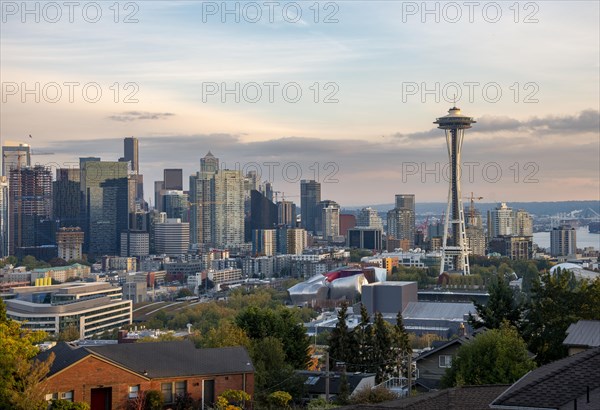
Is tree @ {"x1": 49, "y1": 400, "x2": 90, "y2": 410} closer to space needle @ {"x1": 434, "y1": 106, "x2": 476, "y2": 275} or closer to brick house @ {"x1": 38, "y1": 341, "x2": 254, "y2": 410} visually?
brick house @ {"x1": 38, "y1": 341, "x2": 254, "y2": 410}

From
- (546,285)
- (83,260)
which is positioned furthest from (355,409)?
(83,260)

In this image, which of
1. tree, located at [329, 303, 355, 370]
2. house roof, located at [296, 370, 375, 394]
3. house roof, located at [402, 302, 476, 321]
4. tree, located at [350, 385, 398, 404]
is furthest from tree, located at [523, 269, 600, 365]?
house roof, located at [402, 302, 476, 321]

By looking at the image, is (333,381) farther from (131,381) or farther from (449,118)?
(449,118)

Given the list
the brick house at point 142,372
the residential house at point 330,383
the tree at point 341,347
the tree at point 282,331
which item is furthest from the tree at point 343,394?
the tree at point 341,347

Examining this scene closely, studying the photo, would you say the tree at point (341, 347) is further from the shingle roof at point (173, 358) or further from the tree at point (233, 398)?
the tree at point (233, 398)

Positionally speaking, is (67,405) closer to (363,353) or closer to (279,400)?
(279,400)

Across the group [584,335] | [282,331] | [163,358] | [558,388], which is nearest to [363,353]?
[282,331]
